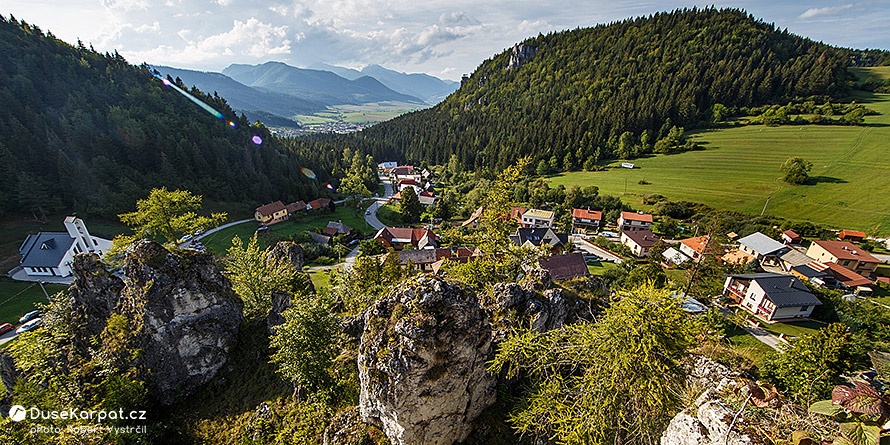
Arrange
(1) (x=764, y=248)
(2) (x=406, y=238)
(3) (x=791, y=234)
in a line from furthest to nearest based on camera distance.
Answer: (2) (x=406, y=238) < (3) (x=791, y=234) < (1) (x=764, y=248)

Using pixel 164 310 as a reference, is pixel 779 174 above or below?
below

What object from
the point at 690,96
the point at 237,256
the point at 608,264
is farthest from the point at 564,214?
the point at 690,96

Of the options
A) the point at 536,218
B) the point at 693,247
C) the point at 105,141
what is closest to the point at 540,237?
the point at 536,218

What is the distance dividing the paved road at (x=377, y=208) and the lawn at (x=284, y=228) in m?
1.60

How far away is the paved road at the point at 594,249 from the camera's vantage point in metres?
57.8

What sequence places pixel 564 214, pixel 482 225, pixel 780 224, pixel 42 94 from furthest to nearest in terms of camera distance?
pixel 564 214 < pixel 42 94 < pixel 780 224 < pixel 482 225

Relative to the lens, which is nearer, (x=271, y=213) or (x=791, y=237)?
(x=791, y=237)

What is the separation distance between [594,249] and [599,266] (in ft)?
30.9

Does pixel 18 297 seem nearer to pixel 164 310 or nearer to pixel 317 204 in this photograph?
pixel 164 310

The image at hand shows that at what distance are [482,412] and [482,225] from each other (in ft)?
35.1

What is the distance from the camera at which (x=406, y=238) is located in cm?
6375

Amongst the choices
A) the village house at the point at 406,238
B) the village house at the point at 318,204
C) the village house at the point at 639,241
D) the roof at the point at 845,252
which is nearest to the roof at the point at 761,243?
the roof at the point at 845,252

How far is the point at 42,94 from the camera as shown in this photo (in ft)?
222

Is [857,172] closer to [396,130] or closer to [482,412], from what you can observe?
[482,412]
